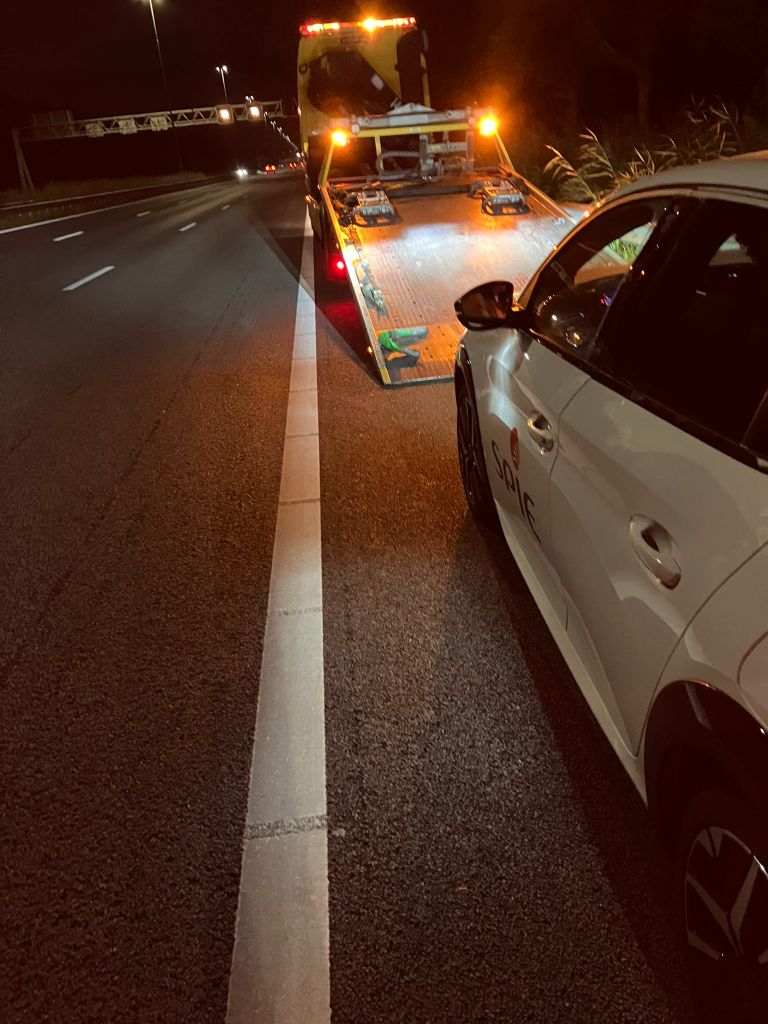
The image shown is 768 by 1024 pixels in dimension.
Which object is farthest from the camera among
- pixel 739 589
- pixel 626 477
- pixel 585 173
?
pixel 585 173

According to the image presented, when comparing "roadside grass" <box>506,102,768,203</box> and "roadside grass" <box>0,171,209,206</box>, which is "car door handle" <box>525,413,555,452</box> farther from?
"roadside grass" <box>0,171,209,206</box>

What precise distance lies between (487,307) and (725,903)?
2.33 metres

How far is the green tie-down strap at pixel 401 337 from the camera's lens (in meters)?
6.74

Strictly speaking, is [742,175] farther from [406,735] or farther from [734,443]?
[406,735]

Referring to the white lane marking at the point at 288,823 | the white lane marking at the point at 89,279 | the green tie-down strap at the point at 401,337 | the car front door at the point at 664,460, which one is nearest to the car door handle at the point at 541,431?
the car front door at the point at 664,460

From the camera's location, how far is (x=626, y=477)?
1.92 meters

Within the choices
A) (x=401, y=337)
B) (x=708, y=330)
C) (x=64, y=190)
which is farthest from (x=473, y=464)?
(x=64, y=190)

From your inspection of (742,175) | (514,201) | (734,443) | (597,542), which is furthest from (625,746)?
(514,201)

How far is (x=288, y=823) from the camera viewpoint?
2.49m

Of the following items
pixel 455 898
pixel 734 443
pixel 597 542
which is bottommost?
pixel 455 898

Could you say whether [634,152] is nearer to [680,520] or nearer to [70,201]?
[680,520]

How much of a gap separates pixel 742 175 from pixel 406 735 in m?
2.08

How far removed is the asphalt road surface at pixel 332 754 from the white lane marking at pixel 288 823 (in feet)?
0.17

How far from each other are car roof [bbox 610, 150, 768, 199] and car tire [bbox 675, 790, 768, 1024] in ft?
4.73
